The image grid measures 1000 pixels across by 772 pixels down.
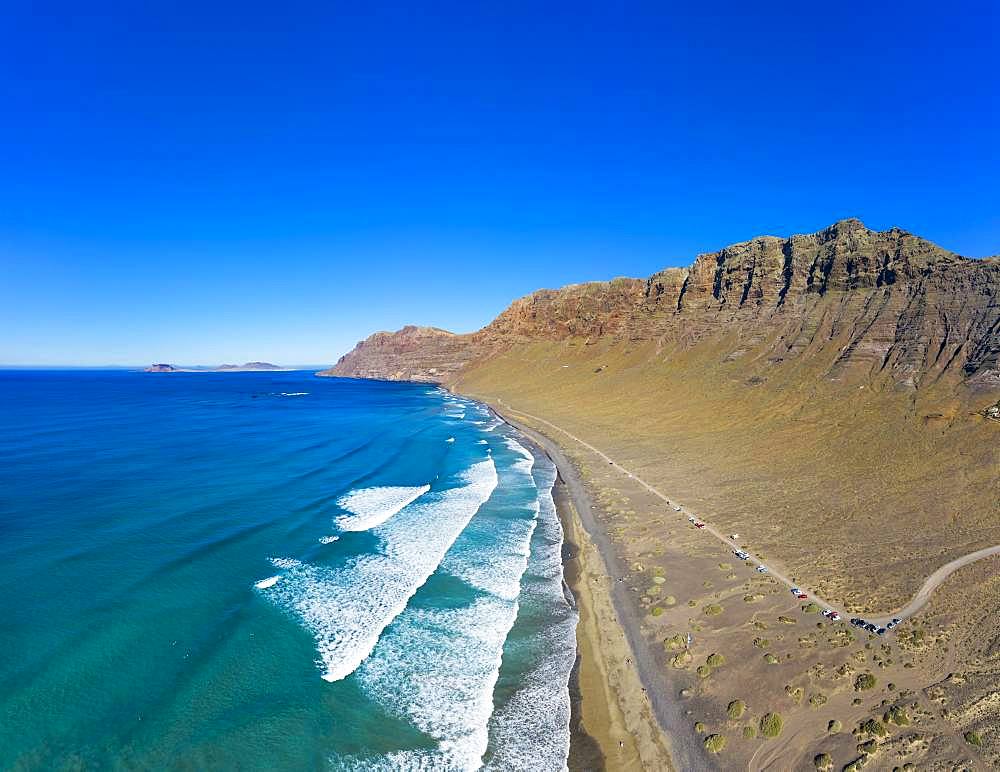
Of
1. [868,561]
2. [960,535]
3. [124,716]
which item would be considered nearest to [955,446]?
[960,535]

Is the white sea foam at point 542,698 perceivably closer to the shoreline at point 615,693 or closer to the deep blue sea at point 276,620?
the deep blue sea at point 276,620

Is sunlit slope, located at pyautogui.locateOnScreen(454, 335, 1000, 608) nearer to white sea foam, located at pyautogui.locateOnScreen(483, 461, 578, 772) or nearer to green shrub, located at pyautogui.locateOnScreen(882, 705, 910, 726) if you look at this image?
green shrub, located at pyautogui.locateOnScreen(882, 705, 910, 726)

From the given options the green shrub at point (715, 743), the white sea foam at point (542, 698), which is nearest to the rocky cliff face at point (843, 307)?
the white sea foam at point (542, 698)

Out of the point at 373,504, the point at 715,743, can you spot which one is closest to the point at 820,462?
the point at 715,743

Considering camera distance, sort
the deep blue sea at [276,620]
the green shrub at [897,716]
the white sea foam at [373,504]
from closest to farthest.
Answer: the green shrub at [897,716]
the deep blue sea at [276,620]
the white sea foam at [373,504]

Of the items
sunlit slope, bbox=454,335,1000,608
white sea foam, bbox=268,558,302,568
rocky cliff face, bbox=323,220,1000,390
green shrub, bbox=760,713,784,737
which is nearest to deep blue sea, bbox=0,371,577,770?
white sea foam, bbox=268,558,302,568

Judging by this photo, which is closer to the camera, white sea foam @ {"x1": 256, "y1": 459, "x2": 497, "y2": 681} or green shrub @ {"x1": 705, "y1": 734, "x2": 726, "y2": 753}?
green shrub @ {"x1": 705, "y1": 734, "x2": 726, "y2": 753}

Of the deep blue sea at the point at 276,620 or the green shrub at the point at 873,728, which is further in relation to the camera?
the deep blue sea at the point at 276,620
